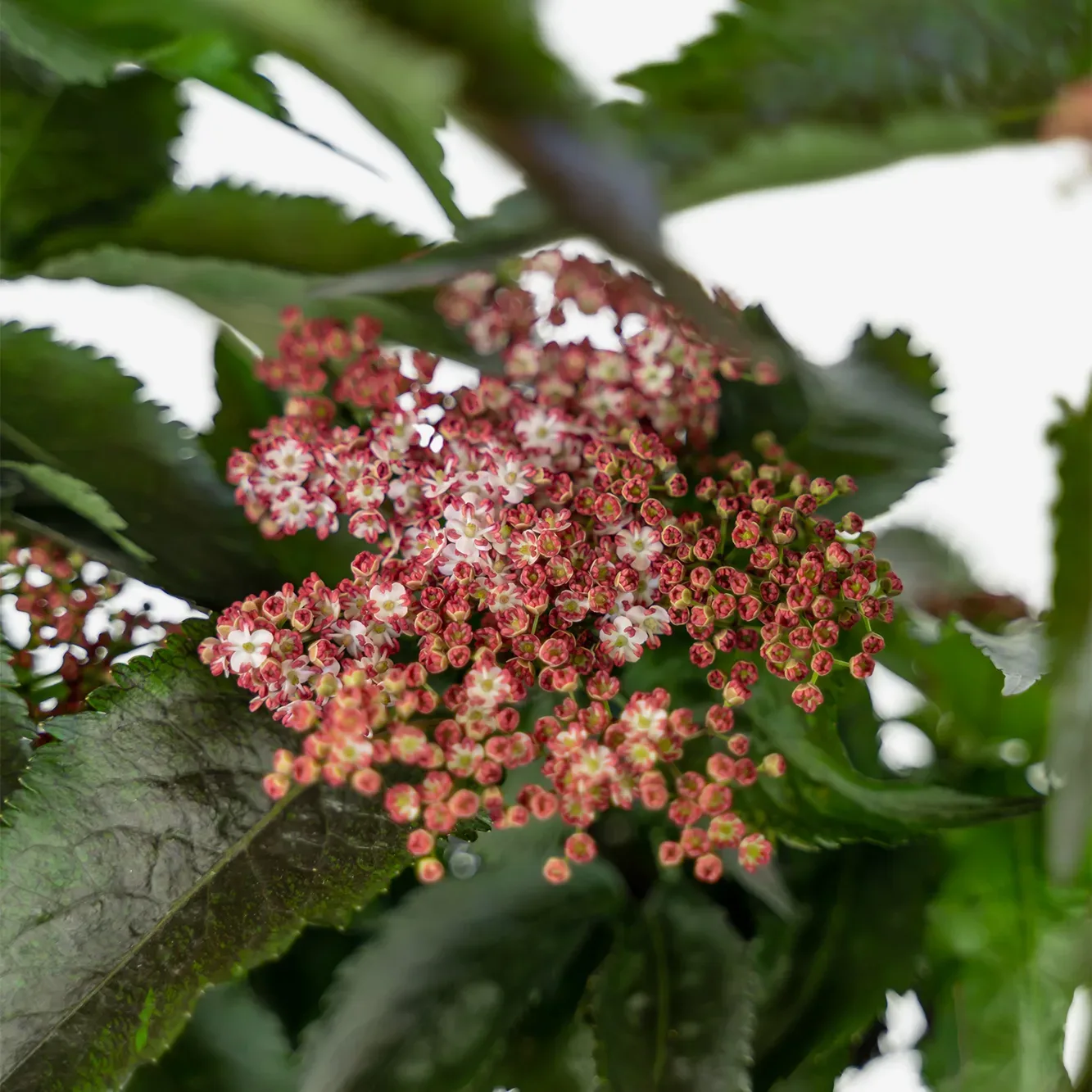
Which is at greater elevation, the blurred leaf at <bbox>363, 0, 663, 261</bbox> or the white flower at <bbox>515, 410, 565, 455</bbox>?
the blurred leaf at <bbox>363, 0, 663, 261</bbox>

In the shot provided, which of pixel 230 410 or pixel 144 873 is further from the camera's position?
pixel 230 410

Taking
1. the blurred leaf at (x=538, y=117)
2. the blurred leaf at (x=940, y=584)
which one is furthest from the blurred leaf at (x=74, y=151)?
the blurred leaf at (x=940, y=584)

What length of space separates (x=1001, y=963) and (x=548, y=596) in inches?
10.7

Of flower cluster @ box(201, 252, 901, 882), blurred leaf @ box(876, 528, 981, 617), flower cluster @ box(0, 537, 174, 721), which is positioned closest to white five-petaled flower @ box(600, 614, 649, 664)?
flower cluster @ box(201, 252, 901, 882)

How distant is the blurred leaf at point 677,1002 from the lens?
0.37 metres

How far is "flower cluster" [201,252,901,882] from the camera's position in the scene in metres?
0.30

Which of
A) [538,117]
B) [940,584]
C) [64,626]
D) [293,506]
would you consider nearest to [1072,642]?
[538,117]

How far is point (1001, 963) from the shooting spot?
42cm

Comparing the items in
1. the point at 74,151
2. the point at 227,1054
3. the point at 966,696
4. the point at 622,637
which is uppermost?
the point at 74,151

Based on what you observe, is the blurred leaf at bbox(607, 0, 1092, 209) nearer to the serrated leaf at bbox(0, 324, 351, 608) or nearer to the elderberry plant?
the elderberry plant

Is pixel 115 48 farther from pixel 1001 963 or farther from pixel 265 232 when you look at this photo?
pixel 1001 963

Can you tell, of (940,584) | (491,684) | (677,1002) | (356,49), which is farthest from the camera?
(940,584)

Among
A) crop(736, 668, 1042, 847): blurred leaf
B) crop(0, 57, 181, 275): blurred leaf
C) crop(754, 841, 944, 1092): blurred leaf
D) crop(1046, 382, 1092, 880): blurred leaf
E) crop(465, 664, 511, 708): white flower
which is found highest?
crop(0, 57, 181, 275): blurred leaf

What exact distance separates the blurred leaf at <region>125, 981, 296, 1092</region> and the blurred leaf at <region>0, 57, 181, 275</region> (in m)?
0.34
